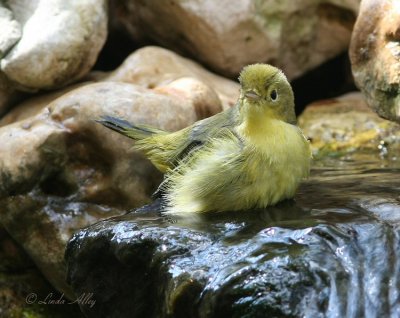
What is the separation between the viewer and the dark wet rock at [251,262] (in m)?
2.79

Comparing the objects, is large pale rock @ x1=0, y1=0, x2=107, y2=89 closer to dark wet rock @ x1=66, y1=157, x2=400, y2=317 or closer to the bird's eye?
dark wet rock @ x1=66, y1=157, x2=400, y2=317

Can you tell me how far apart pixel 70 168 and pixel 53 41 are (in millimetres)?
1129

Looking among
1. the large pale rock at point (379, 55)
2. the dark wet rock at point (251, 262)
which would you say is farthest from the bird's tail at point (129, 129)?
the large pale rock at point (379, 55)

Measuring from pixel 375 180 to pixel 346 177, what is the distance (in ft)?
1.03

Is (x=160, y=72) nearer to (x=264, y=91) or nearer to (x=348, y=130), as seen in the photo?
(x=348, y=130)

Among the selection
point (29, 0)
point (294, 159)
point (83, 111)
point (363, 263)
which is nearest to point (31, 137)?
point (83, 111)

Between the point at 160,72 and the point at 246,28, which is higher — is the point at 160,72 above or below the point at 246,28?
below

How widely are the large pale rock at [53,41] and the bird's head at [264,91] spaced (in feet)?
7.42

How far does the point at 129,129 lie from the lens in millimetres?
4773

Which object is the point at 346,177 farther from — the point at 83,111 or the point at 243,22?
the point at 243,22

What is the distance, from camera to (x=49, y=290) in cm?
529

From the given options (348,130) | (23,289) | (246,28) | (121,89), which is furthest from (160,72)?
(23,289)

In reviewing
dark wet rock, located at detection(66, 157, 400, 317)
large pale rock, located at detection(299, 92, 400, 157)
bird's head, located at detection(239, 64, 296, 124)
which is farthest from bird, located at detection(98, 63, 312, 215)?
large pale rock, located at detection(299, 92, 400, 157)

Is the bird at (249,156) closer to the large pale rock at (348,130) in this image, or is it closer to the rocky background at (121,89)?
the rocky background at (121,89)
